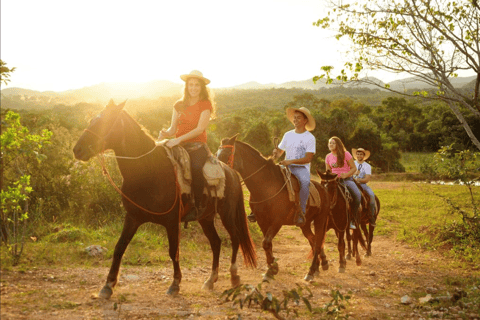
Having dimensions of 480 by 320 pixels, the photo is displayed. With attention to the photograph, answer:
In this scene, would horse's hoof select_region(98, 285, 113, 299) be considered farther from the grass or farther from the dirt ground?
the grass

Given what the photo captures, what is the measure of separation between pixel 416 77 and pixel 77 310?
8138 millimetres

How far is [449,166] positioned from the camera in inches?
383

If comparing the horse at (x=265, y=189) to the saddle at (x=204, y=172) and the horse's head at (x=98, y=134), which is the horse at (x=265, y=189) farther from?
the horse's head at (x=98, y=134)

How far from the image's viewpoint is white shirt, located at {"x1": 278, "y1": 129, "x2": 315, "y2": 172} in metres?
7.62

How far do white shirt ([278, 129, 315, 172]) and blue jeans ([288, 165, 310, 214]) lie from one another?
0.15m

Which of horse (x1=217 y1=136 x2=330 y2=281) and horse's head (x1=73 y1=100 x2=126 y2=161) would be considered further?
horse (x1=217 y1=136 x2=330 y2=281)

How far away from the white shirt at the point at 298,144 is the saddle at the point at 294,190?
1.18 feet

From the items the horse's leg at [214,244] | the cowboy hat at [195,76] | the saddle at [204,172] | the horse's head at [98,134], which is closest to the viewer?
the horse's head at [98,134]

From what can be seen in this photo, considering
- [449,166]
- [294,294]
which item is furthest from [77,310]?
[449,166]

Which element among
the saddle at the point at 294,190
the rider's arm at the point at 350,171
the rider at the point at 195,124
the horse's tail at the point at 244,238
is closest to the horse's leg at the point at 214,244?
the horse's tail at the point at 244,238

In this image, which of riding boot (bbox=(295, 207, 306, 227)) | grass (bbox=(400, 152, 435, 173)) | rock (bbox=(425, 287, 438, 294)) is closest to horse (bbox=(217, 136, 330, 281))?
riding boot (bbox=(295, 207, 306, 227))

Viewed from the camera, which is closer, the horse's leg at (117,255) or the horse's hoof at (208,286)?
the horse's leg at (117,255)

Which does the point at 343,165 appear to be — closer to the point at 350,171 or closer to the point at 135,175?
the point at 350,171

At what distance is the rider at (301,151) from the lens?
24.7 feet
